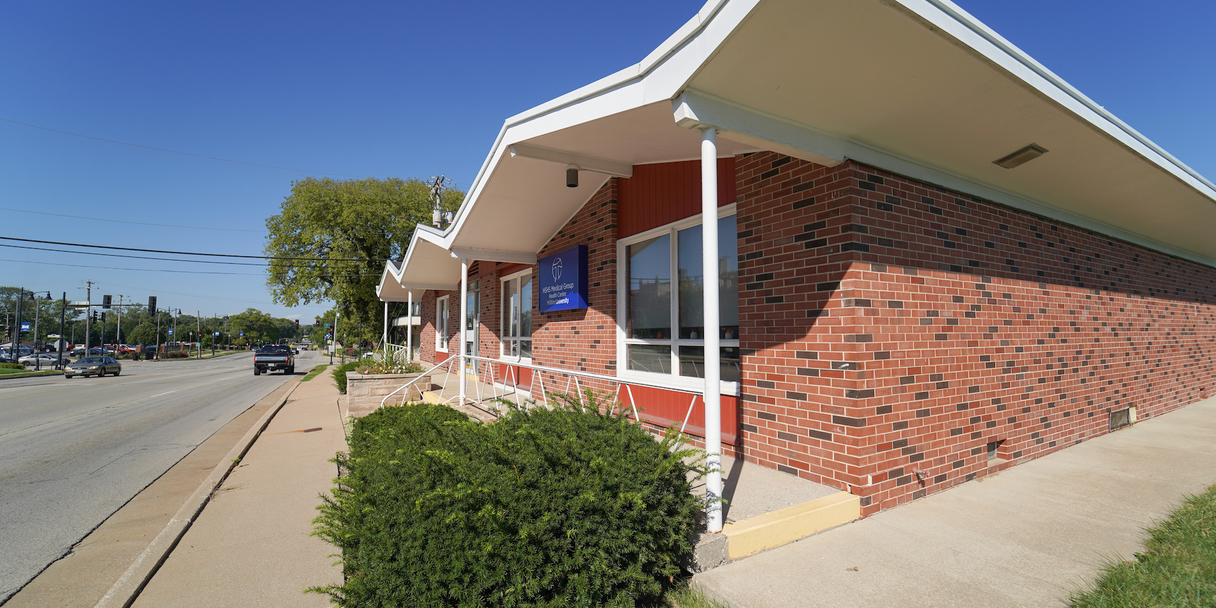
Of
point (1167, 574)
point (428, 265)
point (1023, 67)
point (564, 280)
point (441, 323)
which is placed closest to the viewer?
point (1167, 574)

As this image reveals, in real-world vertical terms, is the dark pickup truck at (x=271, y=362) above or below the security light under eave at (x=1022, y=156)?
below

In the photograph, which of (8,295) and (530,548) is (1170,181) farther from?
(8,295)

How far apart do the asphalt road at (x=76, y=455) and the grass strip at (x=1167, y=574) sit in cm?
670

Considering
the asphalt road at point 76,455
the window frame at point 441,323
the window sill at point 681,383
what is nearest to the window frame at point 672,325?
the window sill at point 681,383

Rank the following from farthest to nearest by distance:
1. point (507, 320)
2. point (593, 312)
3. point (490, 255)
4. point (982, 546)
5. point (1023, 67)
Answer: point (507, 320)
point (490, 255)
point (593, 312)
point (1023, 67)
point (982, 546)

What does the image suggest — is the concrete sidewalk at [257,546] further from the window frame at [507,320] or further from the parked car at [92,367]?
the parked car at [92,367]

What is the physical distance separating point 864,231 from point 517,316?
7446mm

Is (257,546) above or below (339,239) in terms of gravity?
below

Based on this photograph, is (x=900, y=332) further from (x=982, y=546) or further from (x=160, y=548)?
(x=160, y=548)

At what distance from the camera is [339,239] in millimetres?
31219

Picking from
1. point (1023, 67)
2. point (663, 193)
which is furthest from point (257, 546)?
point (1023, 67)

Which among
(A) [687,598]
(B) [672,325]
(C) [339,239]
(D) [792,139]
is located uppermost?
(C) [339,239]

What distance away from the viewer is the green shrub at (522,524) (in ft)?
7.97

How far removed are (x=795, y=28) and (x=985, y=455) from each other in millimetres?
4141
